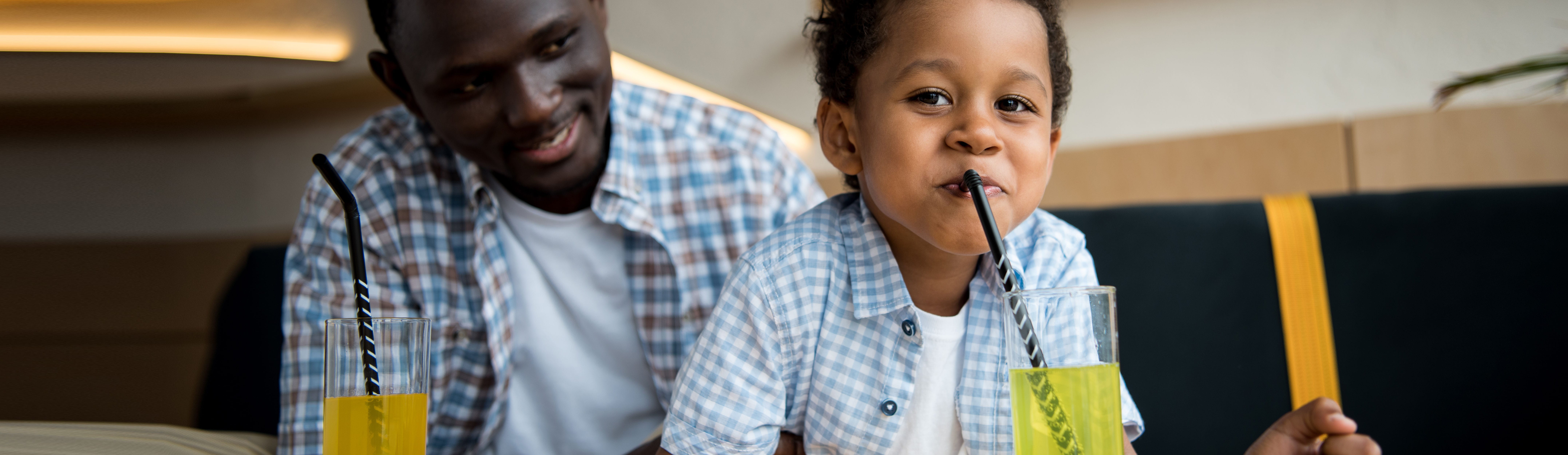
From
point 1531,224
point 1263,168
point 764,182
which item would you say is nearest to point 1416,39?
point 1263,168

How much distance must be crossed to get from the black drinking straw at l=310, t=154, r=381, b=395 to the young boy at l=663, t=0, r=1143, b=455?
11.8 inches

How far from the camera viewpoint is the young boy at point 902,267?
0.91 m

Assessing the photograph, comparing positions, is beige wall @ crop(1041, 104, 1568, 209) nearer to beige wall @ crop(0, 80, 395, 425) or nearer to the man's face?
the man's face

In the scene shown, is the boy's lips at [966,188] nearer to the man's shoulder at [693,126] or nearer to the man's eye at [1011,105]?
the man's eye at [1011,105]

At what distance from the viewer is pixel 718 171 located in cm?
154

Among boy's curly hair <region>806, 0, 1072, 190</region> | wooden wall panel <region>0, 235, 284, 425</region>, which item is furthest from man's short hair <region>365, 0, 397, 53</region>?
wooden wall panel <region>0, 235, 284, 425</region>

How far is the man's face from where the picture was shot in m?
1.22

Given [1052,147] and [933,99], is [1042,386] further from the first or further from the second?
[1052,147]

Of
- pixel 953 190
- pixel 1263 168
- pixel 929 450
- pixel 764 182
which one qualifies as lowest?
pixel 929 450

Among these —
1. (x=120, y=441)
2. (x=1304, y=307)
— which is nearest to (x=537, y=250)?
(x=120, y=441)

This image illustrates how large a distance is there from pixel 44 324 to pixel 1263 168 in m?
2.50

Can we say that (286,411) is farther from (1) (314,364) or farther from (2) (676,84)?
(2) (676,84)

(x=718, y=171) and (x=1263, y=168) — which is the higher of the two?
(x=1263, y=168)

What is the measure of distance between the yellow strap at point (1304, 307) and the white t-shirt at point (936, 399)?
2.63 feet
